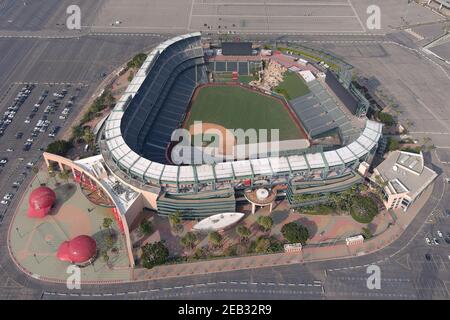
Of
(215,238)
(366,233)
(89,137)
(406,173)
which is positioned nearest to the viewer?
(215,238)

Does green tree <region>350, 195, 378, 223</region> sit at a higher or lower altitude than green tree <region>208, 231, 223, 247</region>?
higher

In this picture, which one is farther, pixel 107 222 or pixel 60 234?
pixel 60 234

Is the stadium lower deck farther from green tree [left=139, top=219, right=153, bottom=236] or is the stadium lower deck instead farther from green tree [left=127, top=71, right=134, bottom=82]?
green tree [left=127, top=71, right=134, bottom=82]

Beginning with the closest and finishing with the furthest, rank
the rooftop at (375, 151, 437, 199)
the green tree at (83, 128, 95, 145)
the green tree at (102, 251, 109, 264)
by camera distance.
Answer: the green tree at (102, 251, 109, 264) → the rooftop at (375, 151, 437, 199) → the green tree at (83, 128, 95, 145)

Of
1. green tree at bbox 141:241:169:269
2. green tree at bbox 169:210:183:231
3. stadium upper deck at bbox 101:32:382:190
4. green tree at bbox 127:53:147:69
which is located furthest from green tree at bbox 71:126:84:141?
green tree at bbox 141:241:169:269

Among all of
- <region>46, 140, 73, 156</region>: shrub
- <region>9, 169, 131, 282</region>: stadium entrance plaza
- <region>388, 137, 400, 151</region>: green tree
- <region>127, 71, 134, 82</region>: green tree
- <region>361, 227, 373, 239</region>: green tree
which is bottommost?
<region>9, 169, 131, 282</region>: stadium entrance plaza

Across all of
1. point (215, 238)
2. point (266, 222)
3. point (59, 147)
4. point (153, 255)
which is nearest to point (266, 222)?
point (266, 222)

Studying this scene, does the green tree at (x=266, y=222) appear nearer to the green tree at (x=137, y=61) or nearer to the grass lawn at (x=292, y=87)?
the grass lawn at (x=292, y=87)

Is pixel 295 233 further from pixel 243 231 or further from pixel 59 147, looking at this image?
pixel 59 147
